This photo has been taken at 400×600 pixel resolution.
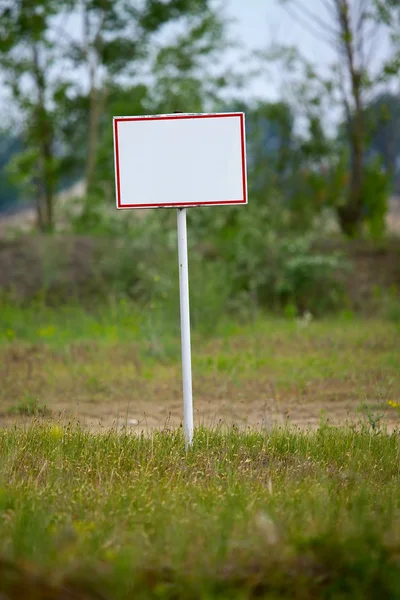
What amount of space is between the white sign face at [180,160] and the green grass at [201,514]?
187 cm

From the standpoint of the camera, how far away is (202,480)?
5422 millimetres

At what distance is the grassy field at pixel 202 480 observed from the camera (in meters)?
3.71

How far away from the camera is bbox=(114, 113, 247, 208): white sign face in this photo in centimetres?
617

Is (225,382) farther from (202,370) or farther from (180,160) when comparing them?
(180,160)

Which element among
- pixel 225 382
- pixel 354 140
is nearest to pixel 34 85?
pixel 354 140

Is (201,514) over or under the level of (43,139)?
under

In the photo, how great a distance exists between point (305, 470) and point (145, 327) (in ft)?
21.3

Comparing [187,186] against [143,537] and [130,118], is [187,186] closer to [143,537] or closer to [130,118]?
[130,118]

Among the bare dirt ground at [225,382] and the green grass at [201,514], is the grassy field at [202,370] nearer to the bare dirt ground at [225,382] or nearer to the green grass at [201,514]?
the bare dirt ground at [225,382]

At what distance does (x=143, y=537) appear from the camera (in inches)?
170

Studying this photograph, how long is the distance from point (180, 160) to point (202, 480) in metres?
2.40

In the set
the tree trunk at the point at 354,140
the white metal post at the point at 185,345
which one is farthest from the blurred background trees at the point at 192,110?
the white metal post at the point at 185,345

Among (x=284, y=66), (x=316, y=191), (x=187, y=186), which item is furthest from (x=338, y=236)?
(x=187, y=186)

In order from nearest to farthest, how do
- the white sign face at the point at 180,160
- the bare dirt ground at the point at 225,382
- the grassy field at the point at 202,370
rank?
the white sign face at the point at 180,160
the bare dirt ground at the point at 225,382
the grassy field at the point at 202,370
